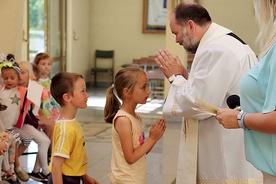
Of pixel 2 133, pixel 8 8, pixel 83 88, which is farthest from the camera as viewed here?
pixel 8 8

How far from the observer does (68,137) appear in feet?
12.4

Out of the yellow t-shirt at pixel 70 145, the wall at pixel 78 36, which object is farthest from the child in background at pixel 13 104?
the wall at pixel 78 36

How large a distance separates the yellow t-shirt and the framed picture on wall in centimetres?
1410

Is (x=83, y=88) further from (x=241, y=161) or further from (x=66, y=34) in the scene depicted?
(x=66, y=34)

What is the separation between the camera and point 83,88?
12.9 ft

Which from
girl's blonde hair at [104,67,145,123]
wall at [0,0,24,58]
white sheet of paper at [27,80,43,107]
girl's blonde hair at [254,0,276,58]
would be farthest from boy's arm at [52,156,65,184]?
wall at [0,0,24,58]

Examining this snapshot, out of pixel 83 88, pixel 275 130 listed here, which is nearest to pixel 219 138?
pixel 83 88

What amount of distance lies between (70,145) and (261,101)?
61.9 inches

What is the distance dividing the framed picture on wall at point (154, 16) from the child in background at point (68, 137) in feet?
45.9

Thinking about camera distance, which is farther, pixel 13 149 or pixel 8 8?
pixel 8 8

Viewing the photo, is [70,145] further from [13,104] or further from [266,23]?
[13,104]

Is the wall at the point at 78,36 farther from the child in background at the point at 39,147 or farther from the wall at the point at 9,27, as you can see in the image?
the child in background at the point at 39,147

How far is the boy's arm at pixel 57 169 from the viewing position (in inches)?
143

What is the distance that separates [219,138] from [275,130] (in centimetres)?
126
